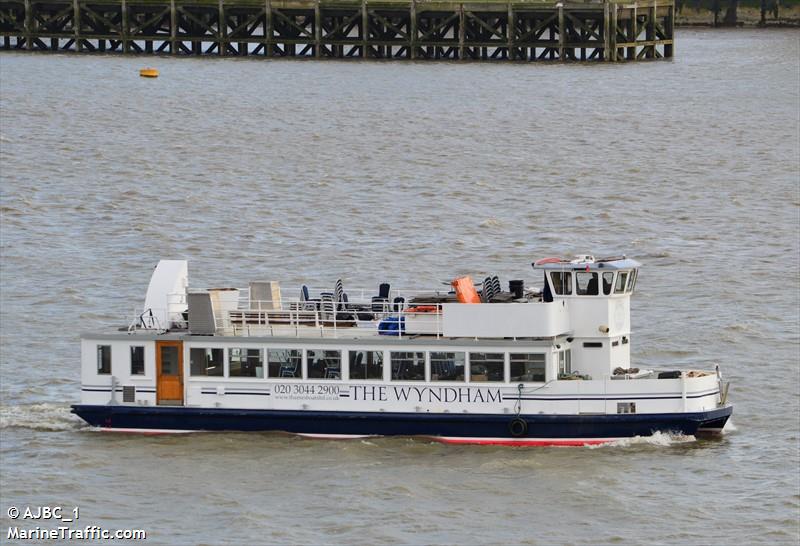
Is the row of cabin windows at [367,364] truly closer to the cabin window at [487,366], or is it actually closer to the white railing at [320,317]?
the cabin window at [487,366]

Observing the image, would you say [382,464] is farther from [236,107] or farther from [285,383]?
[236,107]

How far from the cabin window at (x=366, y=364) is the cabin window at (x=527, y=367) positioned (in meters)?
2.52

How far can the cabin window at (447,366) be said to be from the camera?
109 feet

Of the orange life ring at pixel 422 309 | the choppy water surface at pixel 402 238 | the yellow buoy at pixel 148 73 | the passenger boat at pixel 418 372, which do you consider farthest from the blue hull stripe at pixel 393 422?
the yellow buoy at pixel 148 73

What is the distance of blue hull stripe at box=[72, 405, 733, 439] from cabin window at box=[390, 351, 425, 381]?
0.70 meters

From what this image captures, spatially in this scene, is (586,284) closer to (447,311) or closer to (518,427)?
(447,311)

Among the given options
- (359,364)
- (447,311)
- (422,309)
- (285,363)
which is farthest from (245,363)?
(447,311)

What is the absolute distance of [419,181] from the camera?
6869cm

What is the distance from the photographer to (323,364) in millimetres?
33594

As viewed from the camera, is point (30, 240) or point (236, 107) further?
point (236, 107)

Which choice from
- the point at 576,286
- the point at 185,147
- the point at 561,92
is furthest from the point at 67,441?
the point at 561,92

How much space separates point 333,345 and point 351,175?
37004mm

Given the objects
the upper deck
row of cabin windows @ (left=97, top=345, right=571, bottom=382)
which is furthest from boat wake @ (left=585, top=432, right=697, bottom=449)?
the upper deck

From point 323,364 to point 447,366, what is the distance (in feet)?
7.81
